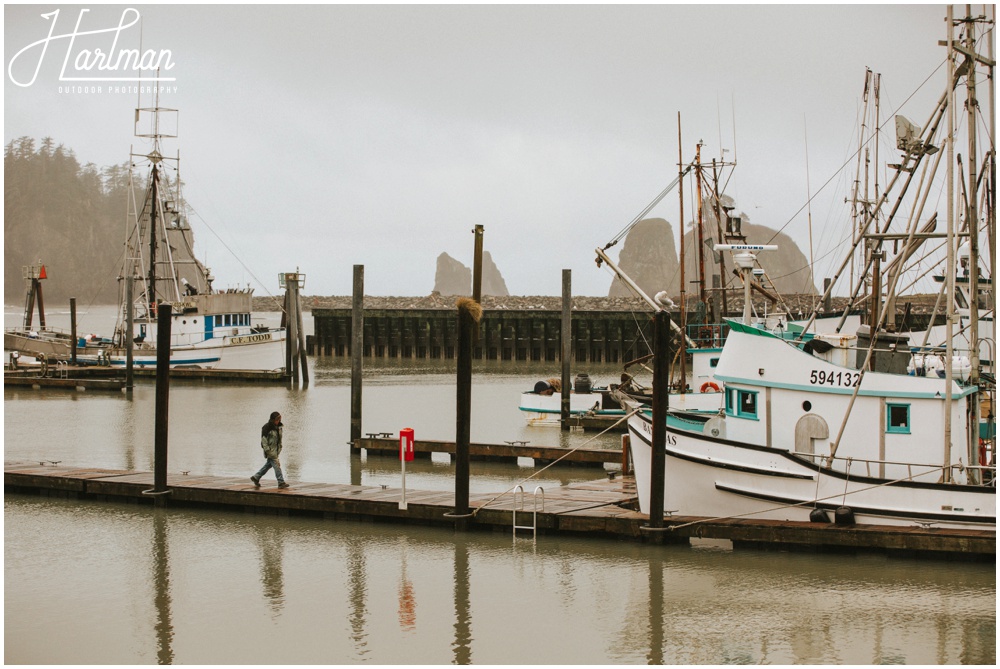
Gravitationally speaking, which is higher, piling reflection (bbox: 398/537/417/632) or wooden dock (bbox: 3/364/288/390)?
wooden dock (bbox: 3/364/288/390)

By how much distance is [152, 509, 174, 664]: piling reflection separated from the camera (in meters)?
13.3

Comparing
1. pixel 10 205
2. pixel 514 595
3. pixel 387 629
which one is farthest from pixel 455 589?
pixel 10 205

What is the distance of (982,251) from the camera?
78.5 ft

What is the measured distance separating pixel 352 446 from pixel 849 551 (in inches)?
619

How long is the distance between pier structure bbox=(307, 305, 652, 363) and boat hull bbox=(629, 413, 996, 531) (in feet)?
160

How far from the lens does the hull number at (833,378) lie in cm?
1700

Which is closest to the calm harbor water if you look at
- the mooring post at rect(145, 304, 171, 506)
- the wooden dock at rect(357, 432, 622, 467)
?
the mooring post at rect(145, 304, 171, 506)

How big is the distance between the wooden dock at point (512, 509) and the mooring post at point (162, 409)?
255mm

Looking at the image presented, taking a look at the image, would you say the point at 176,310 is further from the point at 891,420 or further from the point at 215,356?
the point at 891,420

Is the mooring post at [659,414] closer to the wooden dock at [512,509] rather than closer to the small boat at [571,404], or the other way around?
the wooden dock at [512,509]

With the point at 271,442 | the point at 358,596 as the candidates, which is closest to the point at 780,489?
the point at 358,596

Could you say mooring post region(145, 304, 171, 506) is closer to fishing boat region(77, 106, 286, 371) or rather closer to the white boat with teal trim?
the white boat with teal trim

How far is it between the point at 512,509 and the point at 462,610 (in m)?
3.47

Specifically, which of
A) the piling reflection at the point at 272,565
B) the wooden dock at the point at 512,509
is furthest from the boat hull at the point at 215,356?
the piling reflection at the point at 272,565
